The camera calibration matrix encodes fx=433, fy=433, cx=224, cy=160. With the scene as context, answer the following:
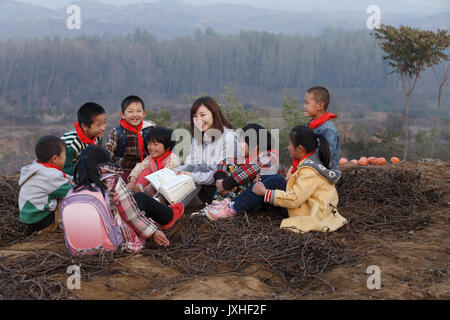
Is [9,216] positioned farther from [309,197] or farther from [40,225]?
[309,197]

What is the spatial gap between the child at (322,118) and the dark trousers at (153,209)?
67.5 inches

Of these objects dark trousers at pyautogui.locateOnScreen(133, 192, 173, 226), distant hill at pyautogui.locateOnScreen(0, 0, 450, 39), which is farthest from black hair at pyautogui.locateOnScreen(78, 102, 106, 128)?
distant hill at pyautogui.locateOnScreen(0, 0, 450, 39)

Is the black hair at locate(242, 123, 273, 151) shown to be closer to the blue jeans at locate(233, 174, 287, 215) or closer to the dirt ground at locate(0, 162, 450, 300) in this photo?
the blue jeans at locate(233, 174, 287, 215)

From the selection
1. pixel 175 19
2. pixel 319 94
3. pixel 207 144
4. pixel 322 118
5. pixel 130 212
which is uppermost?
pixel 175 19

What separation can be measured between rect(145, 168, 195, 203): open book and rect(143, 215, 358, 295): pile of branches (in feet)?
1.07

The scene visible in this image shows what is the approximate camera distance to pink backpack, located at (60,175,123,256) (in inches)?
121

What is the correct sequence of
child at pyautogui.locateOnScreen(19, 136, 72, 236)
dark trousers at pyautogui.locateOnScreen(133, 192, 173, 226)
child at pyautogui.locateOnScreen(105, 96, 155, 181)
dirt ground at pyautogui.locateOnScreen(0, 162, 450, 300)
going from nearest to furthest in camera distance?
1. dirt ground at pyautogui.locateOnScreen(0, 162, 450, 300)
2. dark trousers at pyautogui.locateOnScreen(133, 192, 173, 226)
3. child at pyautogui.locateOnScreen(19, 136, 72, 236)
4. child at pyautogui.locateOnScreen(105, 96, 155, 181)

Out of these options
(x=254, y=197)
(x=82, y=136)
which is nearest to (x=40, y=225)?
(x=82, y=136)

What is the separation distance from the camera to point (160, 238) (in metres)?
3.49

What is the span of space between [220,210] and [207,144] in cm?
80

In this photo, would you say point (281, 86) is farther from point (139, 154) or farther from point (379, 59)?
point (139, 154)

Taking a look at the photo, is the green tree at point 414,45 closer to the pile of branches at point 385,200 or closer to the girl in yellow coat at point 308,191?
the pile of branches at point 385,200

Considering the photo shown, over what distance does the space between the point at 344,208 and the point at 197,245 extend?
1.85 m
